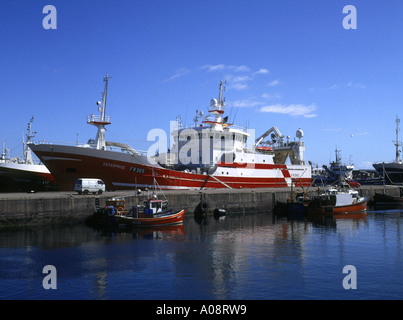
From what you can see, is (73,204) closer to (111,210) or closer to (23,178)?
(111,210)

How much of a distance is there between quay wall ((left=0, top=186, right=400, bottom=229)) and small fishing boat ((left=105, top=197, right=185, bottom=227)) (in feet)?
5.74

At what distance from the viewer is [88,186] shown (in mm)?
32500

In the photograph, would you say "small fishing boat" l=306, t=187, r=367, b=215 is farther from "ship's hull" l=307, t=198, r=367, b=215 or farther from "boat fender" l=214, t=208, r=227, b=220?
"boat fender" l=214, t=208, r=227, b=220

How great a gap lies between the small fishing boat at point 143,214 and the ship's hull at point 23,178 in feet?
63.9

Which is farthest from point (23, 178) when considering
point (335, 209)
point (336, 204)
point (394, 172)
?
point (394, 172)

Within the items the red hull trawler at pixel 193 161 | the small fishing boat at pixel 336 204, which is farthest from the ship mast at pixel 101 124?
the small fishing boat at pixel 336 204

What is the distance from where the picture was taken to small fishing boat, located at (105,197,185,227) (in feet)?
92.6

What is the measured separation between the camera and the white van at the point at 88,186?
32.0 meters

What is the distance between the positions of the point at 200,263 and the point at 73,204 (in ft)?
53.2

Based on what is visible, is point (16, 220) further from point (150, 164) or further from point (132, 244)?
point (150, 164)

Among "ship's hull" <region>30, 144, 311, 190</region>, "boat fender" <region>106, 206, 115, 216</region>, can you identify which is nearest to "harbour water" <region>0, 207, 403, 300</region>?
"boat fender" <region>106, 206, 115, 216</region>

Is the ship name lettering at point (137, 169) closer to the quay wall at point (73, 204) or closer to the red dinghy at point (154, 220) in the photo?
the quay wall at point (73, 204)
